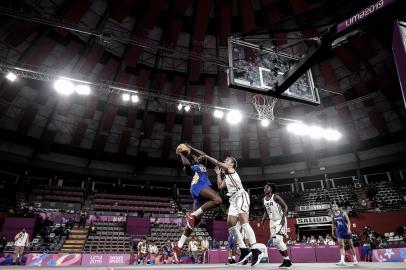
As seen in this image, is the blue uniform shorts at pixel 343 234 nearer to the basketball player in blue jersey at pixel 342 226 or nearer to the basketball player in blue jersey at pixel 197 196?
the basketball player in blue jersey at pixel 342 226

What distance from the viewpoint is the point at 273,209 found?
296 inches

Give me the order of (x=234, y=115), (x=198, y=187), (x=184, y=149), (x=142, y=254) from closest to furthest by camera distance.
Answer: (x=198, y=187)
(x=184, y=149)
(x=142, y=254)
(x=234, y=115)

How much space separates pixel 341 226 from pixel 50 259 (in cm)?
1403

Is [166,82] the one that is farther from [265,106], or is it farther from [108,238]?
[108,238]

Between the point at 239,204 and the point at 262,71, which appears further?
the point at 262,71

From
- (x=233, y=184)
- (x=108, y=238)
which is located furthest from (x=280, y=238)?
(x=108, y=238)

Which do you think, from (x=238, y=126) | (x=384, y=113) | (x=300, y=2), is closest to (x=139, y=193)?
(x=238, y=126)

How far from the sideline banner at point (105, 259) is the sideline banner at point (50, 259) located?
61cm

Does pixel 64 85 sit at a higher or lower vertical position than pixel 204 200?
higher

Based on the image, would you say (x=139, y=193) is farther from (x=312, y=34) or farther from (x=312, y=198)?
(x=312, y=34)

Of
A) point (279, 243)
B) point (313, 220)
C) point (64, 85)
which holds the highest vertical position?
point (64, 85)

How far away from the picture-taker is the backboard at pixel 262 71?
31.0 feet

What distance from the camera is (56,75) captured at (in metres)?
16.4

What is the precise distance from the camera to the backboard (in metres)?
9.45
